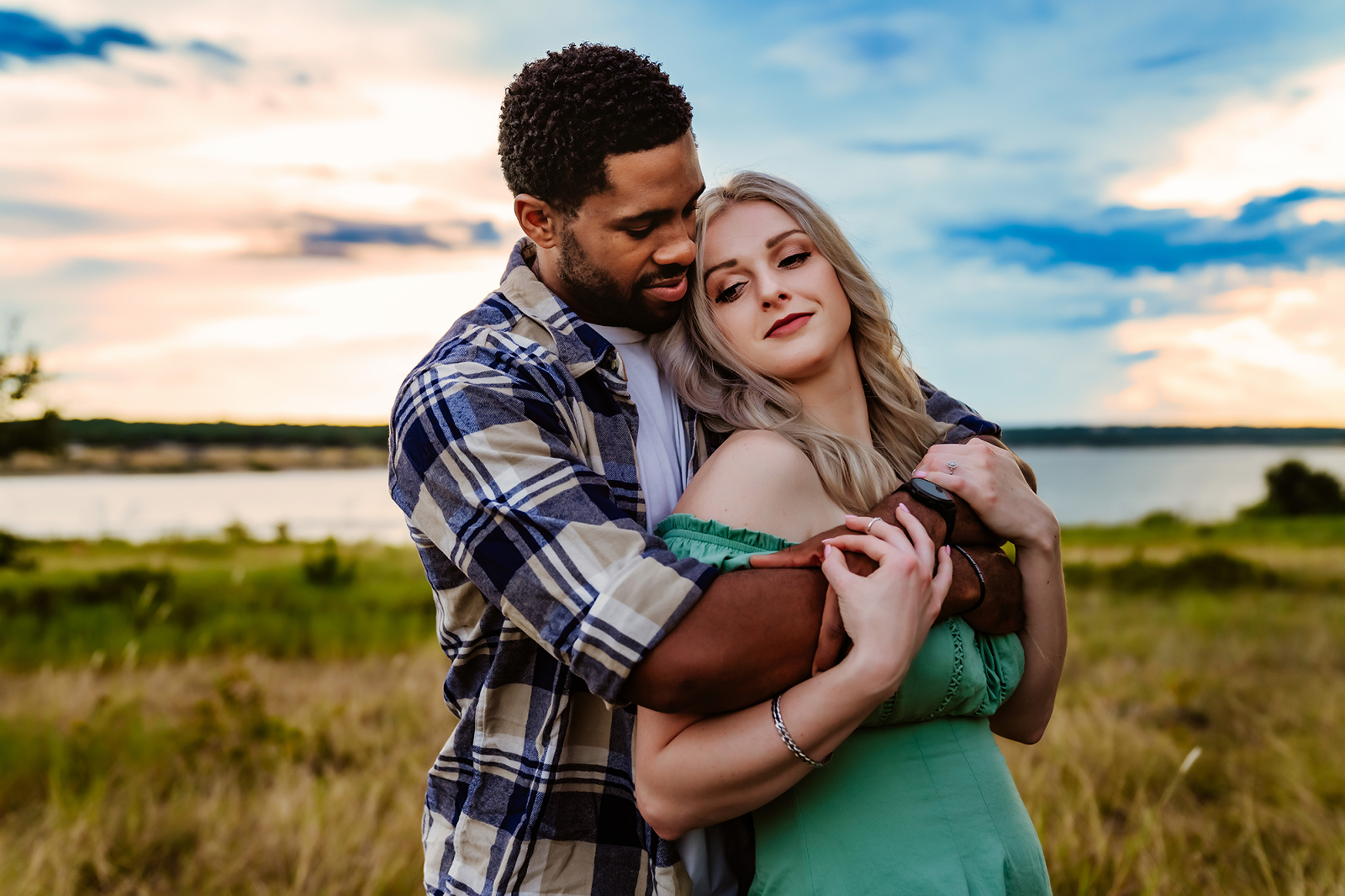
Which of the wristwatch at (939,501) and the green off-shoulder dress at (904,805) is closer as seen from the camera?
the green off-shoulder dress at (904,805)

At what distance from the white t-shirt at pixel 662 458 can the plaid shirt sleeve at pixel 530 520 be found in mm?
320

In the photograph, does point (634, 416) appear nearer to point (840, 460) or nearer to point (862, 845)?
point (840, 460)

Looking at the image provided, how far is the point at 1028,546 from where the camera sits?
2.06 metres

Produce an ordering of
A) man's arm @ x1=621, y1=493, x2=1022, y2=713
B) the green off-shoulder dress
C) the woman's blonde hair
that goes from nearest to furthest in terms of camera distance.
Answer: man's arm @ x1=621, y1=493, x2=1022, y2=713, the green off-shoulder dress, the woman's blonde hair

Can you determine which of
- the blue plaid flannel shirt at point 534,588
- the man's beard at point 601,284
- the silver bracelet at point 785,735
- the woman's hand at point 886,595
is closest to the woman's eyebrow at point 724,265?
the man's beard at point 601,284

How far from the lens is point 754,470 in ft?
6.31

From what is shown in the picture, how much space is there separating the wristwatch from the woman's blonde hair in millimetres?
219

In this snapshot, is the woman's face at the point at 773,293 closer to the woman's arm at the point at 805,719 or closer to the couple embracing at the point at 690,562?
the couple embracing at the point at 690,562

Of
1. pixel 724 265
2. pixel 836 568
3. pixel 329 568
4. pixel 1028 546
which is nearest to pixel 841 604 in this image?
pixel 836 568

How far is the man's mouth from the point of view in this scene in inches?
91.2

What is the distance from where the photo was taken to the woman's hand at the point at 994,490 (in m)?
1.96

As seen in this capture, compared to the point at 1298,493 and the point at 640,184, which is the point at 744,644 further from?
the point at 1298,493

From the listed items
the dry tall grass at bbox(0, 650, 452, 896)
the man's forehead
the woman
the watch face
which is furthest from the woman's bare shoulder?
the dry tall grass at bbox(0, 650, 452, 896)

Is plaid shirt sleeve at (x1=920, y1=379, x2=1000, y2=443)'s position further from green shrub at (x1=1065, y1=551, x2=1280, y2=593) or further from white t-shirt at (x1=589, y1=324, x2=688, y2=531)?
green shrub at (x1=1065, y1=551, x2=1280, y2=593)
